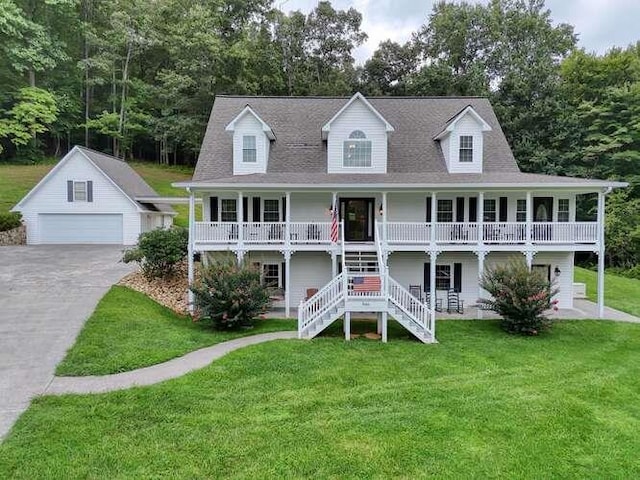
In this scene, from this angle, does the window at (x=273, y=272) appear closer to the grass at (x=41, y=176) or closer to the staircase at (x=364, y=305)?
the staircase at (x=364, y=305)

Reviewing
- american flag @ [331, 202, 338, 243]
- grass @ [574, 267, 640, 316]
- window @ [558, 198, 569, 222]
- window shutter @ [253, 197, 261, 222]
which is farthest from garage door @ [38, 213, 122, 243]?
grass @ [574, 267, 640, 316]

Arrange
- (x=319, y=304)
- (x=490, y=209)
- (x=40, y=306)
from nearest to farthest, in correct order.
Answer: (x=319, y=304) → (x=40, y=306) → (x=490, y=209)

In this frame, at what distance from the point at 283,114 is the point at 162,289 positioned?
33.9 ft

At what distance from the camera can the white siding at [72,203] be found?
26.5 metres

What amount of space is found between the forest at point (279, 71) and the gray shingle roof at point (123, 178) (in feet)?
41.4

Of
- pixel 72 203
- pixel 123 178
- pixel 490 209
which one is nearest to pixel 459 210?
pixel 490 209

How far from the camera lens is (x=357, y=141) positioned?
720 inches

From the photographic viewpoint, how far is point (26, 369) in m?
9.55

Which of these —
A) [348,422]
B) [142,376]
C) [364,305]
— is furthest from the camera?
[364,305]

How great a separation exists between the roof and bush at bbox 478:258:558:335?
338 cm

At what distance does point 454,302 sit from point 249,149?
10809 mm

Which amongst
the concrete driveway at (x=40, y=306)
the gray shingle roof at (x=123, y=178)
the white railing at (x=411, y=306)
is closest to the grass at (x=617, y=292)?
the white railing at (x=411, y=306)

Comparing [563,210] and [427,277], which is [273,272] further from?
[563,210]

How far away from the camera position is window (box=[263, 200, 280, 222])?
18031mm
